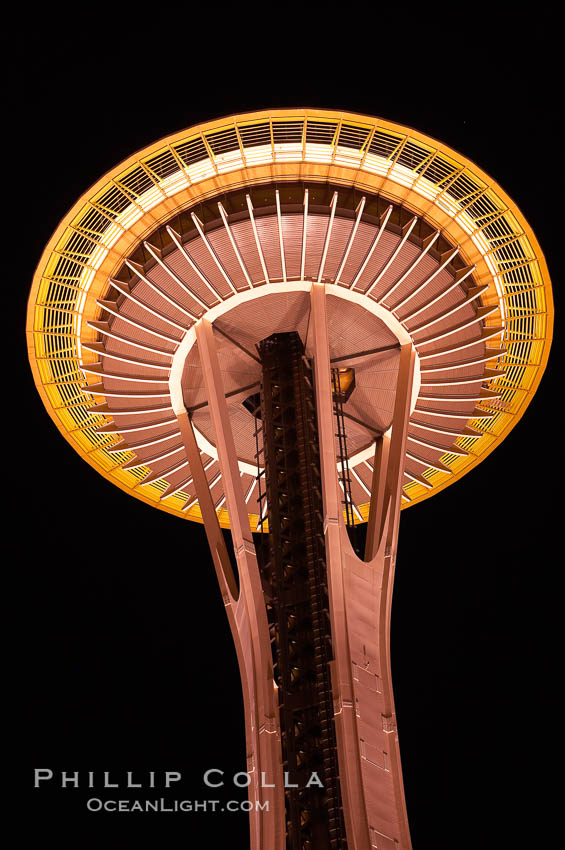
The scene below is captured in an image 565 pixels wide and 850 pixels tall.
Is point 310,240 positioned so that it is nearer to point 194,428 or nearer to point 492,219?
point 492,219

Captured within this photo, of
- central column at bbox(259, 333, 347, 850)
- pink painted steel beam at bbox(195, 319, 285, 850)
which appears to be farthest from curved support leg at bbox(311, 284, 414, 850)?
pink painted steel beam at bbox(195, 319, 285, 850)

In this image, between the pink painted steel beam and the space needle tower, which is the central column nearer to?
the space needle tower

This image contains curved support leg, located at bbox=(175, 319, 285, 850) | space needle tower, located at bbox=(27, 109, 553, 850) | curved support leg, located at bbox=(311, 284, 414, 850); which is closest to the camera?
curved support leg, located at bbox=(311, 284, 414, 850)

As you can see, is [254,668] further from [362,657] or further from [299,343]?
[299,343]

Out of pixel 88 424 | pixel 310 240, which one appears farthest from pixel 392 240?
pixel 88 424

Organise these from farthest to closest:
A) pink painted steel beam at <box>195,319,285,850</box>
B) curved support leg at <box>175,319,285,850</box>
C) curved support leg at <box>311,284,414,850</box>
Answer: curved support leg at <box>175,319,285,850</box> < pink painted steel beam at <box>195,319,285,850</box> < curved support leg at <box>311,284,414,850</box>

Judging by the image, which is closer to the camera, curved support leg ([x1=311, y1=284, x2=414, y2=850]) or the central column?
curved support leg ([x1=311, y1=284, x2=414, y2=850])

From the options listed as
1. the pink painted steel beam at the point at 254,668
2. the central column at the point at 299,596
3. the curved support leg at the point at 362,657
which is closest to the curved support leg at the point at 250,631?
the pink painted steel beam at the point at 254,668
